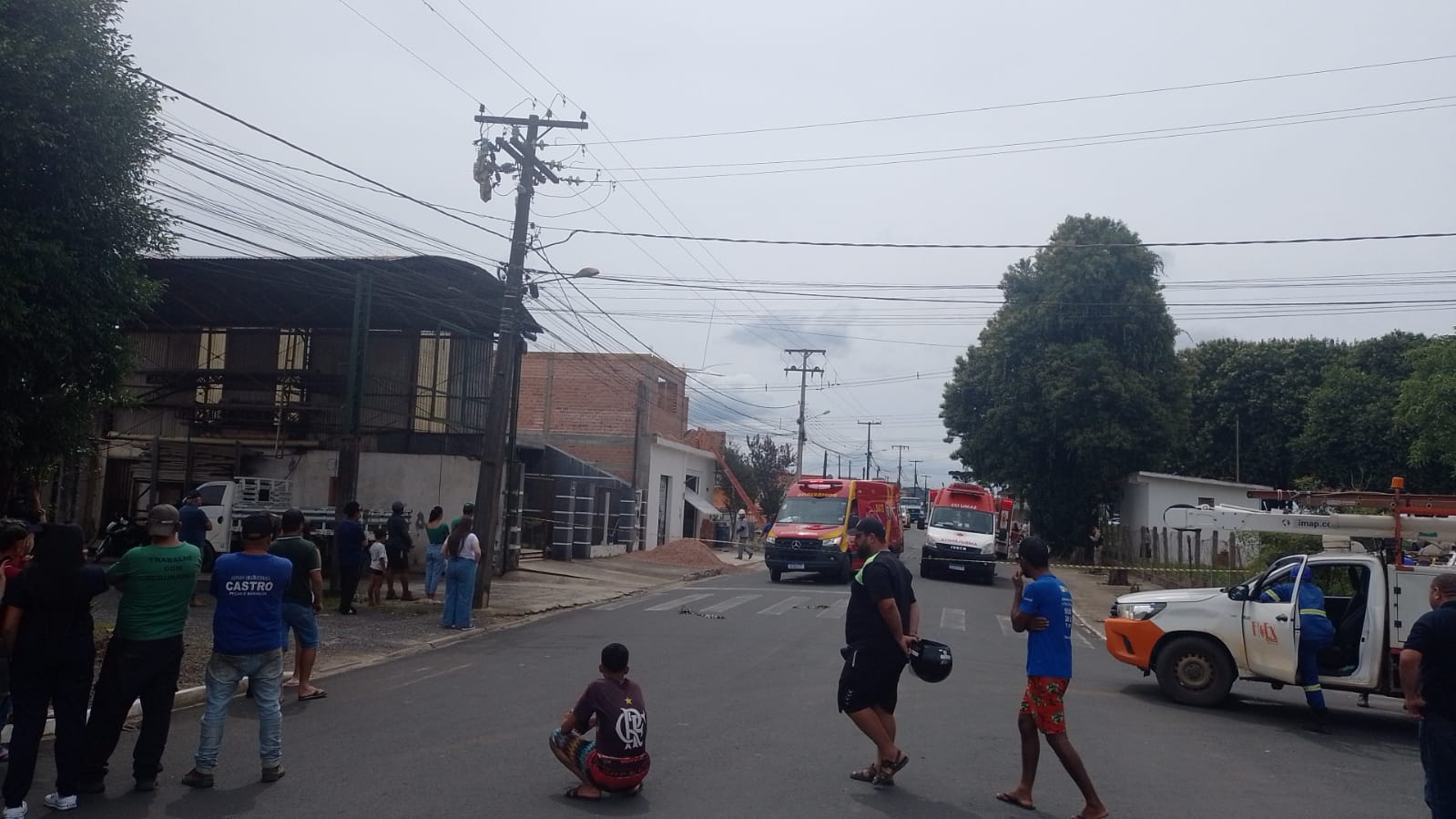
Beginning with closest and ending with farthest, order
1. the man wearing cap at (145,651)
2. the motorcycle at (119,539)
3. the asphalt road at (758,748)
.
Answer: the man wearing cap at (145,651)
the asphalt road at (758,748)
the motorcycle at (119,539)

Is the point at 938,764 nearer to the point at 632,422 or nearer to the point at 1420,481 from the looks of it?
the point at 632,422

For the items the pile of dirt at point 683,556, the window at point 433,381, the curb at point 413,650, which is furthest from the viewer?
the pile of dirt at point 683,556

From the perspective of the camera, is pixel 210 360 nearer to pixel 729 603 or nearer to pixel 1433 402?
pixel 729 603

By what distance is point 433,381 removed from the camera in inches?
1068

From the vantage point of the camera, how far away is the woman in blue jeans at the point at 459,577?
53.3 ft

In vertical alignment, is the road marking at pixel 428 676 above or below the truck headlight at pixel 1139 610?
below

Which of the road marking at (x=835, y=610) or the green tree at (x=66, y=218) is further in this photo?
the road marking at (x=835, y=610)

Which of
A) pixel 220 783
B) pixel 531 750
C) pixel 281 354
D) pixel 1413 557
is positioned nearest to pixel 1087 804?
pixel 531 750

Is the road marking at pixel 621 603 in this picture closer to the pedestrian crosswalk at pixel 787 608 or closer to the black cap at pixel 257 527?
the pedestrian crosswalk at pixel 787 608

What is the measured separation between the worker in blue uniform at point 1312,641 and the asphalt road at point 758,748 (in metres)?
0.35

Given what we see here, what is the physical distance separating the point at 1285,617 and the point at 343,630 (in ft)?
38.0

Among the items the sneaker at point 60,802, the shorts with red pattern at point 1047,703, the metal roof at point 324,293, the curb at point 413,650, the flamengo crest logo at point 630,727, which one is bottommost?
the curb at point 413,650

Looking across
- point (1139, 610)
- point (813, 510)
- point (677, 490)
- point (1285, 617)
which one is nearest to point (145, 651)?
point (1139, 610)

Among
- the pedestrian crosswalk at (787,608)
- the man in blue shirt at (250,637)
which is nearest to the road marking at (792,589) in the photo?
the pedestrian crosswalk at (787,608)
